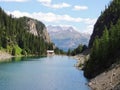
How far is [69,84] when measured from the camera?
328 ft

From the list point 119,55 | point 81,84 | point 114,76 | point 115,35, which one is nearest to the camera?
point 114,76

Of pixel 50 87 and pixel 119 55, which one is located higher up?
pixel 119 55

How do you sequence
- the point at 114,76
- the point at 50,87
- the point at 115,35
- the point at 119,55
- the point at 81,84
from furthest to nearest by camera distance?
the point at 115,35 < the point at 119,55 < the point at 81,84 < the point at 50,87 < the point at 114,76

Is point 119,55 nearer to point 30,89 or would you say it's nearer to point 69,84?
point 69,84

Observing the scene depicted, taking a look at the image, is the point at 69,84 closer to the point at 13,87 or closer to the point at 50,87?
the point at 50,87

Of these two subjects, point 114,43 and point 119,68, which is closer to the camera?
point 119,68

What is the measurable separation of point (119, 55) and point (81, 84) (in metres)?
15.1

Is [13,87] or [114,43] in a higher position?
[114,43]

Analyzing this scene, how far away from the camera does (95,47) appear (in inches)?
4697

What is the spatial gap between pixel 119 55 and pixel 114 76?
1953 cm

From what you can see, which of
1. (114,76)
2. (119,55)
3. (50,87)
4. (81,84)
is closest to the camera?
(114,76)

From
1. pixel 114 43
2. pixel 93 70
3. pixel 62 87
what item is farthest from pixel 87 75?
pixel 62 87

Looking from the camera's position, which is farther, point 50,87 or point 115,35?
point 115,35

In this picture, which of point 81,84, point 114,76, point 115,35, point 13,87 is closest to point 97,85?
point 114,76
